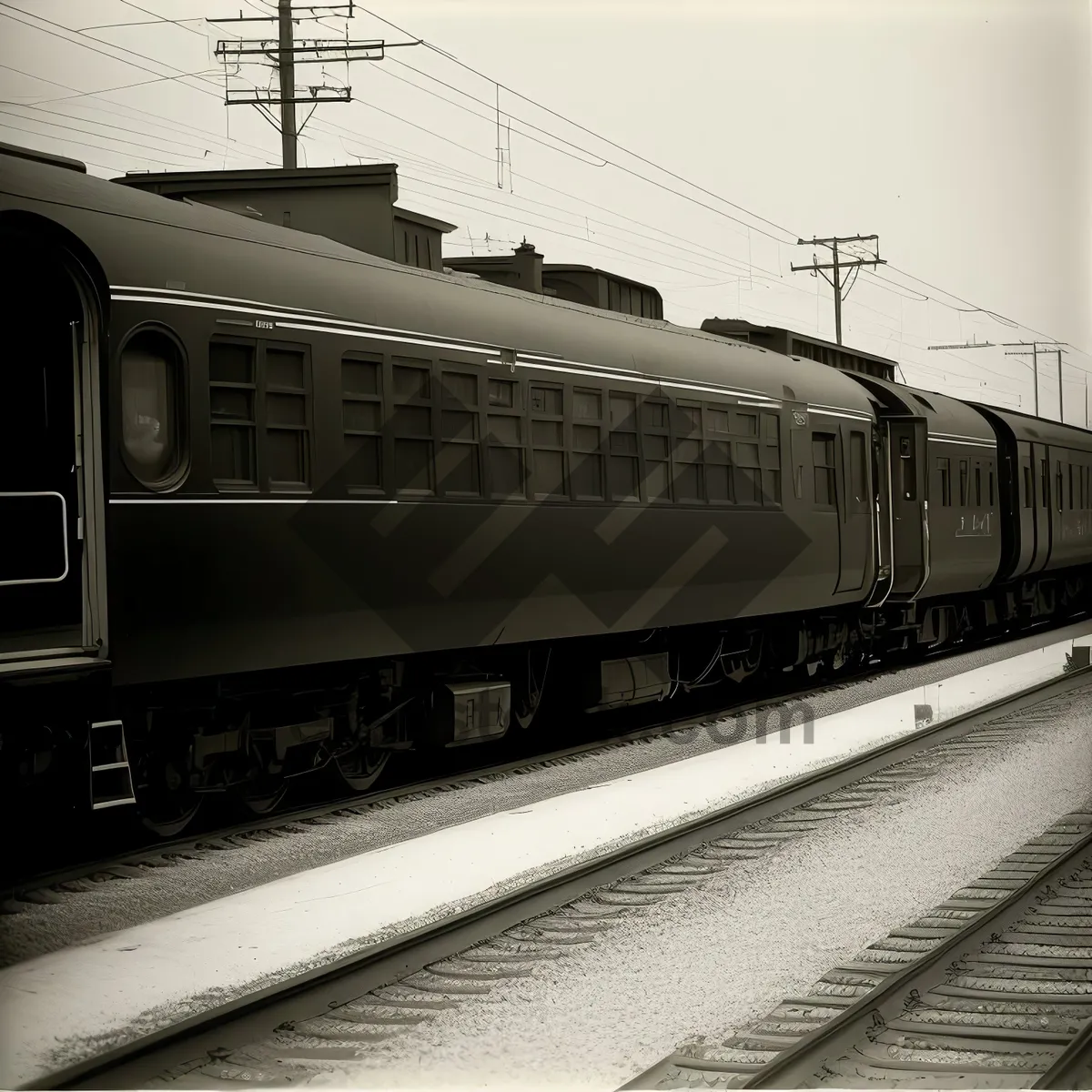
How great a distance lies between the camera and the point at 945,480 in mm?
18922

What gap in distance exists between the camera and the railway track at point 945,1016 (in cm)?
461

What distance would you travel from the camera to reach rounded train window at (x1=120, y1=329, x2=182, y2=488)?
7238 millimetres

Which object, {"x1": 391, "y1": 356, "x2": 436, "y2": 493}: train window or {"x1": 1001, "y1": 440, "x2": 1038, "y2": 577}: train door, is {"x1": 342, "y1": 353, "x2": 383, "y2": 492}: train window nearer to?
{"x1": 391, "y1": 356, "x2": 436, "y2": 493}: train window

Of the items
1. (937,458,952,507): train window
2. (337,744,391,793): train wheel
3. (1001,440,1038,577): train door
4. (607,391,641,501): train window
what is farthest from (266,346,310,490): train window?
(1001,440,1038,577): train door

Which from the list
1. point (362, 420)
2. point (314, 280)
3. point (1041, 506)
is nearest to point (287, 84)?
point (314, 280)

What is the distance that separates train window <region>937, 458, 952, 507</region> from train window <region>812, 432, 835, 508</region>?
3.70 meters

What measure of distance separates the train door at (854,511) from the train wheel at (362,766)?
7396mm

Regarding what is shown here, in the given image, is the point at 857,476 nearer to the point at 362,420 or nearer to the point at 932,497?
the point at 932,497

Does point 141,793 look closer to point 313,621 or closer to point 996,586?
point 313,621

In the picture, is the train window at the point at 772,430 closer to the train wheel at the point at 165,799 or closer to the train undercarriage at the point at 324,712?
the train undercarriage at the point at 324,712

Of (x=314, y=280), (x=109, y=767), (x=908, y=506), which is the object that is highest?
(x=314, y=280)

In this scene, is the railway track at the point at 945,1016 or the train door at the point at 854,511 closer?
the railway track at the point at 945,1016

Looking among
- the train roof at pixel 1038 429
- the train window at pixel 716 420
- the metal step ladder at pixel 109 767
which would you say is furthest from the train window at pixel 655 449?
the train roof at pixel 1038 429

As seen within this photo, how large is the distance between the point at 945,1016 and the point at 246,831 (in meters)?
4.46
